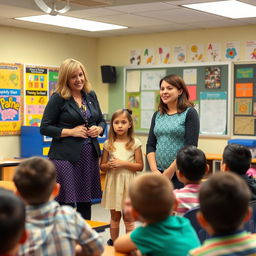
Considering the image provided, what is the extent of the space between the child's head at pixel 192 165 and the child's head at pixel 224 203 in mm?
1057

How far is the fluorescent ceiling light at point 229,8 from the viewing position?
495cm

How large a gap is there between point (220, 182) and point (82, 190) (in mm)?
2224

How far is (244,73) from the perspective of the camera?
20.7 ft

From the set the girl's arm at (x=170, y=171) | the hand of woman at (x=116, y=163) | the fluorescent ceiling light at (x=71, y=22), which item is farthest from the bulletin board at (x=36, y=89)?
the girl's arm at (x=170, y=171)

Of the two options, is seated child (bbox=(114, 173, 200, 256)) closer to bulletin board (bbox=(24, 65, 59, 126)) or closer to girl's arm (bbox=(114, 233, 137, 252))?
girl's arm (bbox=(114, 233, 137, 252))

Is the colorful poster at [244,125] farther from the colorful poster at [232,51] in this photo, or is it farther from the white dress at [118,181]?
the white dress at [118,181]

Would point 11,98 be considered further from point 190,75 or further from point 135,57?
point 190,75

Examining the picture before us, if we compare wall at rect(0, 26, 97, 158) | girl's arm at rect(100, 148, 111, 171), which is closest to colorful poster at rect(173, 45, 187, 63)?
wall at rect(0, 26, 97, 158)

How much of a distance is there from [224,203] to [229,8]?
3.92 meters

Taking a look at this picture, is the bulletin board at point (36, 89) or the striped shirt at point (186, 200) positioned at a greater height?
the bulletin board at point (36, 89)

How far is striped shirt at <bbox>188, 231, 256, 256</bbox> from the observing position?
1.58 meters

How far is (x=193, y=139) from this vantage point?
11.8 feet

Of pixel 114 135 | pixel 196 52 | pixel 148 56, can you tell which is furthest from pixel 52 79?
pixel 114 135

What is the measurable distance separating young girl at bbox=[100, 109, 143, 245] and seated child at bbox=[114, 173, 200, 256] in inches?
86.1
